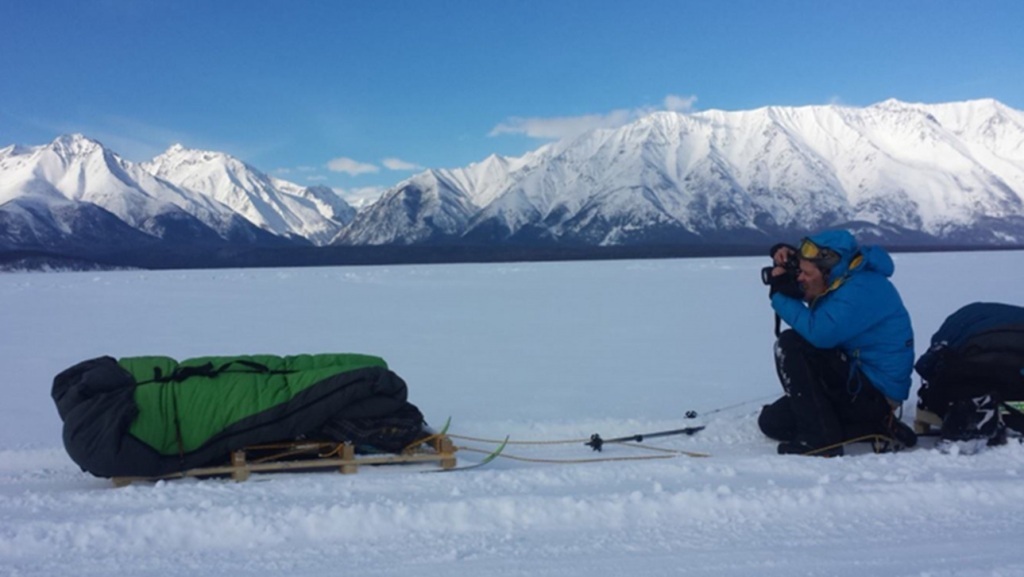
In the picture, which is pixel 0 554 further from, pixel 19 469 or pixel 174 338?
pixel 174 338

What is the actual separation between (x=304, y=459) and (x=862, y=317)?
384 centimetres

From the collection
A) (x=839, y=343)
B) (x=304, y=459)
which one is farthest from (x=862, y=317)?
(x=304, y=459)

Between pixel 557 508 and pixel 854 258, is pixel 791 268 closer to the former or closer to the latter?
pixel 854 258

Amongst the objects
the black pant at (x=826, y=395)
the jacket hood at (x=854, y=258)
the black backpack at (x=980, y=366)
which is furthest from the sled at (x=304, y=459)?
the black backpack at (x=980, y=366)

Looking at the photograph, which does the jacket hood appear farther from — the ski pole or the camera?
the ski pole

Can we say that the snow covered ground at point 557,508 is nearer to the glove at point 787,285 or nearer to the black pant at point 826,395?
the black pant at point 826,395

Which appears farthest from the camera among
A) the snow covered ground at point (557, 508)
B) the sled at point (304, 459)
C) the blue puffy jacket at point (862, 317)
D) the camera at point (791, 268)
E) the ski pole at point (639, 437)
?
the ski pole at point (639, 437)

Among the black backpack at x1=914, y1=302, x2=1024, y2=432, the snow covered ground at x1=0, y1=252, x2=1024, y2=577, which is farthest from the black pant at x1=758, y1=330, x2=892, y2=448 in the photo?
the black backpack at x1=914, y1=302, x2=1024, y2=432

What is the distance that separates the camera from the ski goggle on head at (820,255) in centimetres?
505

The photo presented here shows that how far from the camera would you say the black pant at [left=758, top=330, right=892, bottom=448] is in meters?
4.98

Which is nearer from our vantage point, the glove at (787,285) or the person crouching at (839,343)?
the person crouching at (839,343)

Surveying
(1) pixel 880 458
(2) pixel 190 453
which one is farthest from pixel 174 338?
(1) pixel 880 458

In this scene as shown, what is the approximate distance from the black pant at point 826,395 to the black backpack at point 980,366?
0.53 meters

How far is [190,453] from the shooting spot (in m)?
4.52
